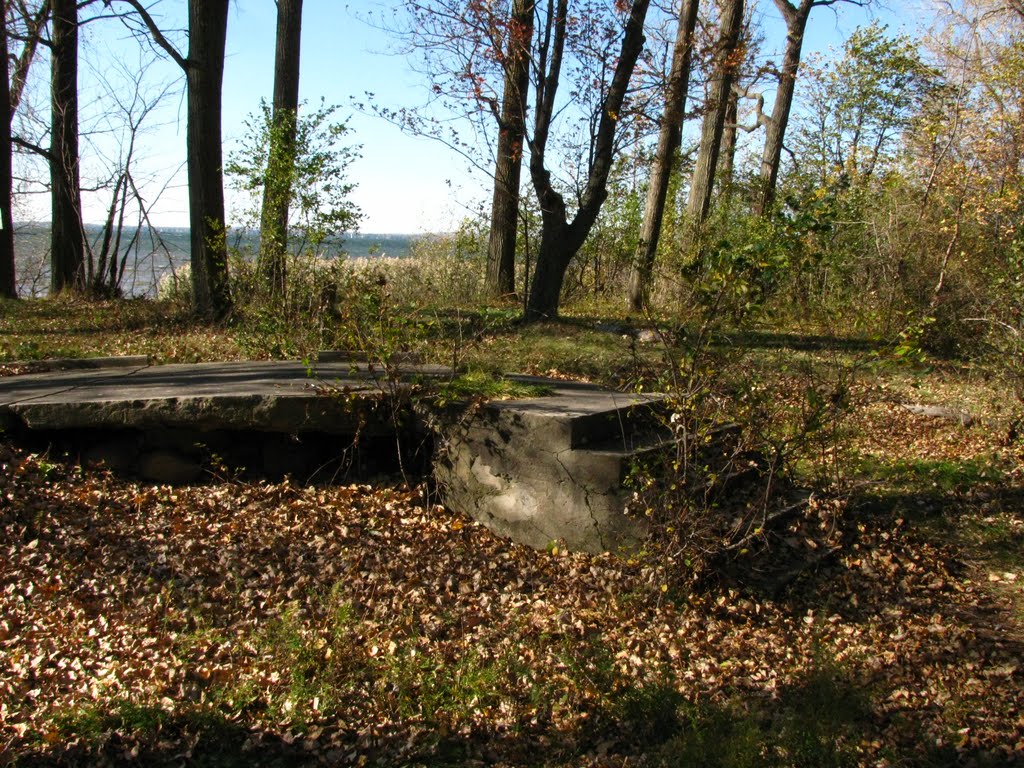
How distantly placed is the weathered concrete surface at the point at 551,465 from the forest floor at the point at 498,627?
0.54 feet

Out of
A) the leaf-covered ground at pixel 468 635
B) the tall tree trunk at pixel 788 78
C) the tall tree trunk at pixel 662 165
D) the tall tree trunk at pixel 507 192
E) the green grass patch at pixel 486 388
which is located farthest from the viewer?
the tall tree trunk at pixel 788 78

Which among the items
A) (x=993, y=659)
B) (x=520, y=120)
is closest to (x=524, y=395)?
(x=993, y=659)

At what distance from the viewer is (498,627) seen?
14.3 feet

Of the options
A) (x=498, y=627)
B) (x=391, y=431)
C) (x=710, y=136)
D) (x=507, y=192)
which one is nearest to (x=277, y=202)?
(x=391, y=431)

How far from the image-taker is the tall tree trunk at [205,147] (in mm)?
10672

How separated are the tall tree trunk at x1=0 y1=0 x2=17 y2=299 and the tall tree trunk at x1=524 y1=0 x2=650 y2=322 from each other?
28.9 ft

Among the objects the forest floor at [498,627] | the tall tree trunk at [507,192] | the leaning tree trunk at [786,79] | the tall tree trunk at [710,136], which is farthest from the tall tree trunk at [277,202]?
the leaning tree trunk at [786,79]

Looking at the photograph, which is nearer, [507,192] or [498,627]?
[498,627]

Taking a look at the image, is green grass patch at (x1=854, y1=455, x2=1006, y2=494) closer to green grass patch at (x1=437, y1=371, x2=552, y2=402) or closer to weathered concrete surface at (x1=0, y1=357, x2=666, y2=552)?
weathered concrete surface at (x1=0, y1=357, x2=666, y2=552)

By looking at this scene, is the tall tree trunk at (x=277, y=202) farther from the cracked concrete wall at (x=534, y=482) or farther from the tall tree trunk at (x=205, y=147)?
the cracked concrete wall at (x=534, y=482)

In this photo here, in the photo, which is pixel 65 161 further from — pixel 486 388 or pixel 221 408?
pixel 486 388

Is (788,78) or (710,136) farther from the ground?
(788,78)

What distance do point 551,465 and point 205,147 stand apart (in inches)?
311

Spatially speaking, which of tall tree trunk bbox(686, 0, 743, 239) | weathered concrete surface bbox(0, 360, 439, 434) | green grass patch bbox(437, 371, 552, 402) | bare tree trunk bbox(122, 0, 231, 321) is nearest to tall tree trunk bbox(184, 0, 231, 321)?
bare tree trunk bbox(122, 0, 231, 321)
